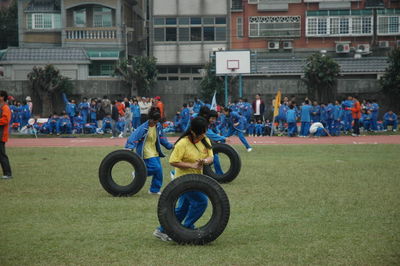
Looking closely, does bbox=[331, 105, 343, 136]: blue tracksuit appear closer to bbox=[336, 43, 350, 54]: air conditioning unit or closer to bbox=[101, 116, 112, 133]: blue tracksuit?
bbox=[101, 116, 112, 133]: blue tracksuit

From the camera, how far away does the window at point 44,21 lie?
4803 cm

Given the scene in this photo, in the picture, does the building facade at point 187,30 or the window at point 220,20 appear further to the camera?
the window at point 220,20

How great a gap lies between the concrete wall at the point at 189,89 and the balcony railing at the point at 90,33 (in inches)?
305

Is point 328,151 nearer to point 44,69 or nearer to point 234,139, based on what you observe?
point 234,139

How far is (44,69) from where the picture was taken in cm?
3903

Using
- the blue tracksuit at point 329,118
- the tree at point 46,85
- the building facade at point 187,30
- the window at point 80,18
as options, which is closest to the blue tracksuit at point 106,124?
the tree at point 46,85

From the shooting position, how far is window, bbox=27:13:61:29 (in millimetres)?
48031

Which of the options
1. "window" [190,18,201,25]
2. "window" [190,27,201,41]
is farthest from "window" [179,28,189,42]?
"window" [190,18,201,25]

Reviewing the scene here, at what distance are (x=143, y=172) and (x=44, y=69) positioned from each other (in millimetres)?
27763

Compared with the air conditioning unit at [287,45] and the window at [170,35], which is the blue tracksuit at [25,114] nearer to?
the window at [170,35]

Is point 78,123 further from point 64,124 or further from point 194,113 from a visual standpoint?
point 194,113

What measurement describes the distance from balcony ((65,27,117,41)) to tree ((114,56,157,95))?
21.9ft

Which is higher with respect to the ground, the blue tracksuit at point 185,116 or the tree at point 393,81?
the tree at point 393,81

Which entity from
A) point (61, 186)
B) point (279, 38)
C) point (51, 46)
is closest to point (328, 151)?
point (61, 186)
